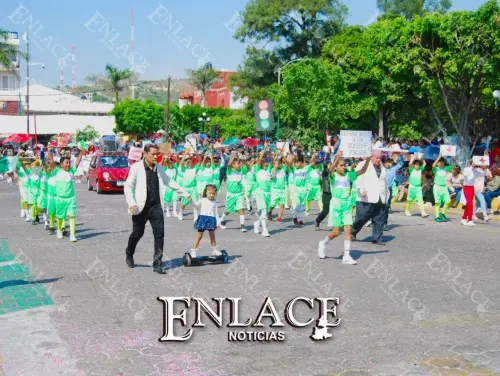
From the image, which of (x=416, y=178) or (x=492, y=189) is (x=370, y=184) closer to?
(x=416, y=178)

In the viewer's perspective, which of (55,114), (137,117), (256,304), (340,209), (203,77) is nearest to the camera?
(256,304)

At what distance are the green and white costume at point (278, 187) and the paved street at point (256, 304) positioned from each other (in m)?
2.52

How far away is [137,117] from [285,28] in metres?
29.3

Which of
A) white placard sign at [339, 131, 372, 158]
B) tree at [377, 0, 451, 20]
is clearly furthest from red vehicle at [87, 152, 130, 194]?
tree at [377, 0, 451, 20]

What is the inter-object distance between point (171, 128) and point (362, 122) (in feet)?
72.4

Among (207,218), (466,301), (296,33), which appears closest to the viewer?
(466,301)

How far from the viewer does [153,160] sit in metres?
10.2

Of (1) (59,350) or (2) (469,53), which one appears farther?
(2) (469,53)

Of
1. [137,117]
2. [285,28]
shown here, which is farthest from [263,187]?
[137,117]

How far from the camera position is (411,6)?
172 ft

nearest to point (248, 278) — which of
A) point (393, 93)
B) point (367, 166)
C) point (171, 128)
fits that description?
point (367, 166)

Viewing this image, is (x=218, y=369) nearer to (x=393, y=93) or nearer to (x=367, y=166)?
(x=367, y=166)

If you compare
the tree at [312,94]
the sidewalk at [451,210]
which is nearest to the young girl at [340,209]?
the sidewalk at [451,210]

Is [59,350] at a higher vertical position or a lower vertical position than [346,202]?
lower
